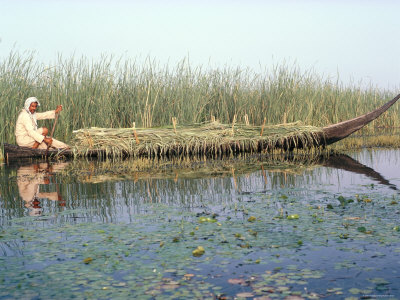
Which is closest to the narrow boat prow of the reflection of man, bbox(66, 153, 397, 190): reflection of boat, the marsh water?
bbox(66, 153, 397, 190): reflection of boat

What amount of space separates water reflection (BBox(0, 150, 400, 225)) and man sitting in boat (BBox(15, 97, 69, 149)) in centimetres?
81

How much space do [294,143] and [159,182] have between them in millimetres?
5425

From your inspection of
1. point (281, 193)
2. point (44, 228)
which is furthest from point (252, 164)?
point (44, 228)

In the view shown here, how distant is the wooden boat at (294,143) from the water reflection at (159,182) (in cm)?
72

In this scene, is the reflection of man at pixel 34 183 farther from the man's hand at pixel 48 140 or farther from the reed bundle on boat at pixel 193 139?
the reed bundle on boat at pixel 193 139

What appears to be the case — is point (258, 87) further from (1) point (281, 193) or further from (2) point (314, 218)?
(2) point (314, 218)

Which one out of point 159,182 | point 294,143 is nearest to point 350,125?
point 294,143

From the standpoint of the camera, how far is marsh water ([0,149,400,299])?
312cm

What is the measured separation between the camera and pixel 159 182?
7457mm

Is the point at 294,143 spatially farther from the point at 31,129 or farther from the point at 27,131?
the point at 27,131

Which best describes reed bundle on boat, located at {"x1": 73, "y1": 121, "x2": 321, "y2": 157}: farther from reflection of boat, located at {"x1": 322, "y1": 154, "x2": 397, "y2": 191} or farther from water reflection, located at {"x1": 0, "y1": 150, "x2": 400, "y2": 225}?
reflection of boat, located at {"x1": 322, "y1": 154, "x2": 397, "y2": 191}

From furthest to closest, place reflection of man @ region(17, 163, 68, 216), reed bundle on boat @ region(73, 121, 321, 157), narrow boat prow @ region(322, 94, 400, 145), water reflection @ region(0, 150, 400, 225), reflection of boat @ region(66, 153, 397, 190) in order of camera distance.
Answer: narrow boat prow @ region(322, 94, 400, 145) → reed bundle on boat @ region(73, 121, 321, 157) → reflection of boat @ region(66, 153, 397, 190) → reflection of man @ region(17, 163, 68, 216) → water reflection @ region(0, 150, 400, 225)

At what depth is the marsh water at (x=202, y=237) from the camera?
10.2 ft

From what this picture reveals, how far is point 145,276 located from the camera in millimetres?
3289
